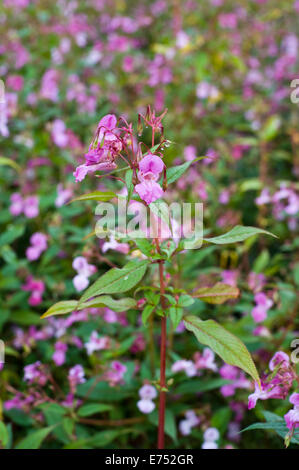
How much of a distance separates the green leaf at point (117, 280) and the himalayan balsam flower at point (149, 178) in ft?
0.53

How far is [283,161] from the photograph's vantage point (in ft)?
8.77

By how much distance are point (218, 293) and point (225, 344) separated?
23 cm

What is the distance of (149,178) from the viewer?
0.81m

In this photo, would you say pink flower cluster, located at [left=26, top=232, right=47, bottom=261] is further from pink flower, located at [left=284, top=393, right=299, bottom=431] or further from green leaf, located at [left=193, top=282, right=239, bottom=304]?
pink flower, located at [left=284, top=393, right=299, bottom=431]

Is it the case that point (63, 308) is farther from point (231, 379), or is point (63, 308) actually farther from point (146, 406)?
point (231, 379)

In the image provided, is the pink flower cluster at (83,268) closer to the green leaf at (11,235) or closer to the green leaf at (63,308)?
the green leaf at (63,308)

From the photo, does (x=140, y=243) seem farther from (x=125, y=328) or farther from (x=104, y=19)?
(x=104, y=19)

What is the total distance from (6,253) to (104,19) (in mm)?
2806

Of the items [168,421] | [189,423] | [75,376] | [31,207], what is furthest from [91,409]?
[31,207]

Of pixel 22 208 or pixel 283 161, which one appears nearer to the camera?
pixel 22 208

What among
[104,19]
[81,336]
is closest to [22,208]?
[81,336]

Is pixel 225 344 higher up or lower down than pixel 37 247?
lower down

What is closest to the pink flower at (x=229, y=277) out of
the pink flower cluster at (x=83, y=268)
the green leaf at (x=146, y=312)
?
the pink flower cluster at (x=83, y=268)

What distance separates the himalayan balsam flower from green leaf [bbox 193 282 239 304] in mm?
343
